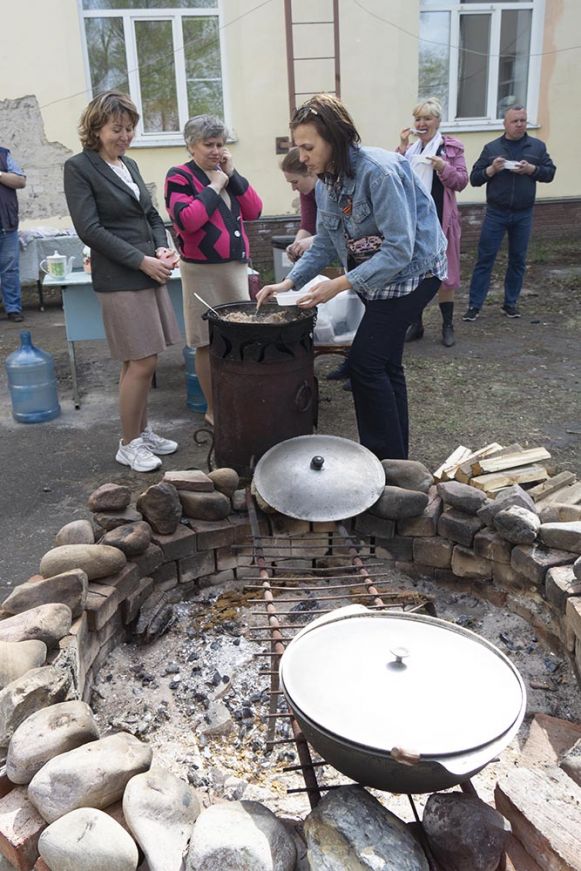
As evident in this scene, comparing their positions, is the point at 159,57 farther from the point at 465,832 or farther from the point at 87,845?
the point at 465,832

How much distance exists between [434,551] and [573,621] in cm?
72

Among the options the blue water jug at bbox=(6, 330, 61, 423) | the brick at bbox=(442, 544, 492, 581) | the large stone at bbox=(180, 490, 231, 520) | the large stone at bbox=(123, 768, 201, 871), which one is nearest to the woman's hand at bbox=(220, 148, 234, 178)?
A: the blue water jug at bbox=(6, 330, 61, 423)

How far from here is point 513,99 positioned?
1018 cm

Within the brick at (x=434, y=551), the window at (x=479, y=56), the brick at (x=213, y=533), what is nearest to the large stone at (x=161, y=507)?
the brick at (x=213, y=533)

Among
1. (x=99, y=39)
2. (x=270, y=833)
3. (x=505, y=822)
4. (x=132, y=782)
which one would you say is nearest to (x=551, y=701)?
(x=505, y=822)

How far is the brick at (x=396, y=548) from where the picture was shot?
309cm

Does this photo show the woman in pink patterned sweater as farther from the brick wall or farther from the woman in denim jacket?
the brick wall

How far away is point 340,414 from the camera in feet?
16.6

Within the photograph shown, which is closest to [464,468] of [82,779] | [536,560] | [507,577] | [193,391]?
[507,577]

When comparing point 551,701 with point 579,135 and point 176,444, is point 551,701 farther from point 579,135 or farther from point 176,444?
point 579,135

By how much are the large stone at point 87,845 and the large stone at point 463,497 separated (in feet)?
5.73

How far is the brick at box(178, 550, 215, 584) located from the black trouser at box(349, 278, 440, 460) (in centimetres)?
89

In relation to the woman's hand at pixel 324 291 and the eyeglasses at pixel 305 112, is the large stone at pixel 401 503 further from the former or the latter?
the eyeglasses at pixel 305 112

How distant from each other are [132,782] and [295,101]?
8.90m
